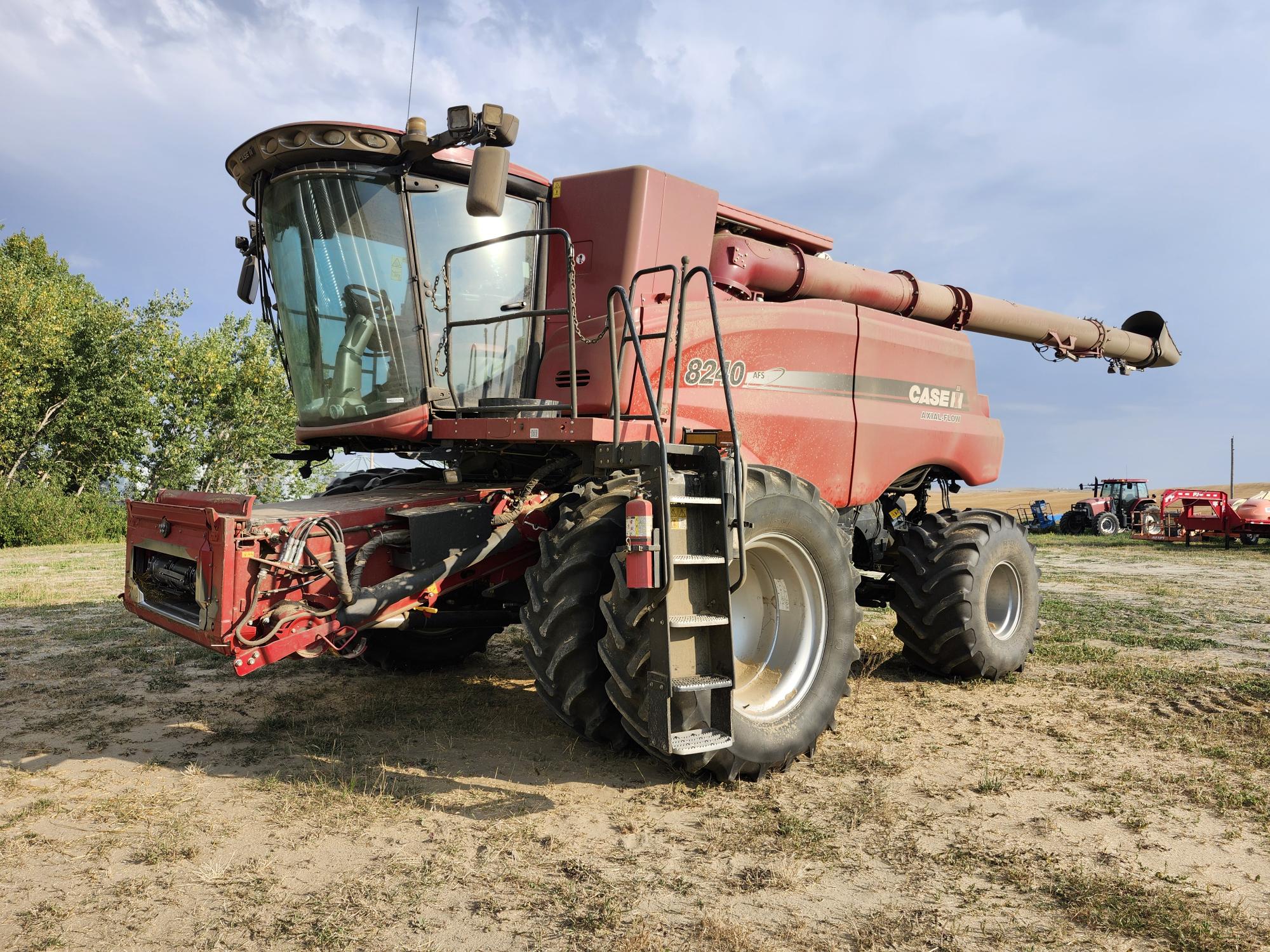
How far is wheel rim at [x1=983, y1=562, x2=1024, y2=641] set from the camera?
695cm

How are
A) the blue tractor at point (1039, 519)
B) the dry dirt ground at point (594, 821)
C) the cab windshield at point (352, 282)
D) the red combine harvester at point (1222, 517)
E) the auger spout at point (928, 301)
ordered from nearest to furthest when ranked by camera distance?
the dry dirt ground at point (594, 821) < the cab windshield at point (352, 282) < the auger spout at point (928, 301) < the red combine harvester at point (1222, 517) < the blue tractor at point (1039, 519)

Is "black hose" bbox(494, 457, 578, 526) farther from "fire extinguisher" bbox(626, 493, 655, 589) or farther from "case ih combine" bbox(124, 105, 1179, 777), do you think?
"fire extinguisher" bbox(626, 493, 655, 589)

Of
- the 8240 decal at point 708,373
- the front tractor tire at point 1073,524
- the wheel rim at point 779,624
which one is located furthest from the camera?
the front tractor tire at point 1073,524

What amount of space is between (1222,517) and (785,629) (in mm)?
21788

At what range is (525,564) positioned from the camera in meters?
5.05

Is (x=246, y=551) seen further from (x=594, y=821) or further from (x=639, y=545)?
(x=594, y=821)

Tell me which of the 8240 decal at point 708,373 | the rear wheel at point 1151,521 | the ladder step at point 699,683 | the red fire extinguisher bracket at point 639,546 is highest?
the 8240 decal at point 708,373

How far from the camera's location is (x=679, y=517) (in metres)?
4.16

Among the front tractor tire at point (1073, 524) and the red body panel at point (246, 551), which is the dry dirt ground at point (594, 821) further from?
the front tractor tire at point (1073, 524)

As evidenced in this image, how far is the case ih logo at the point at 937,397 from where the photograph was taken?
22.6ft

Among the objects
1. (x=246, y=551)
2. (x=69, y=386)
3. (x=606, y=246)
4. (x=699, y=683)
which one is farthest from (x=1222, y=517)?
(x=69, y=386)

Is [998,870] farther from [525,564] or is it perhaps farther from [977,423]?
[977,423]

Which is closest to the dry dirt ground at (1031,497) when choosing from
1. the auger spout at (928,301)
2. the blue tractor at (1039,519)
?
the blue tractor at (1039,519)

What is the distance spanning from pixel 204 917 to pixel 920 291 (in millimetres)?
6530
